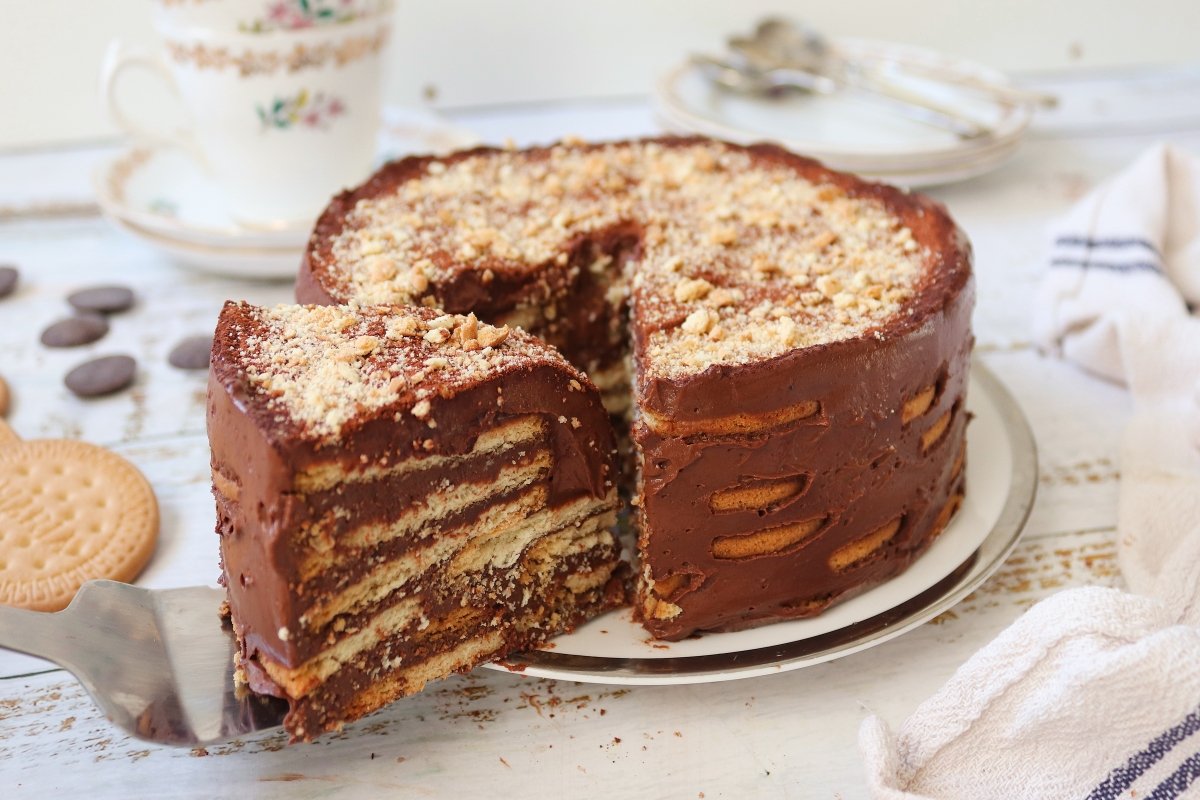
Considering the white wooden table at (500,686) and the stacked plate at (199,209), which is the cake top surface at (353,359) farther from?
the stacked plate at (199,209)

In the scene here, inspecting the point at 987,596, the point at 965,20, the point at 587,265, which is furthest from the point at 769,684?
the point at 965,20

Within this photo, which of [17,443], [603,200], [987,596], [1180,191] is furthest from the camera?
[1180,191]

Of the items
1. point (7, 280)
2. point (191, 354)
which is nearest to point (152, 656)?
point (191, 354)

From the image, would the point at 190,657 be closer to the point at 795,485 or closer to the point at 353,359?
the point at 353,359

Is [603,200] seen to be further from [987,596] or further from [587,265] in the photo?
[987,596]

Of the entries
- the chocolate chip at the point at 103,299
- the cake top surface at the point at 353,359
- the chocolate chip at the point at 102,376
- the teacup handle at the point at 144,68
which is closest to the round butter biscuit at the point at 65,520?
the chocolate chip at the point at 102,376
